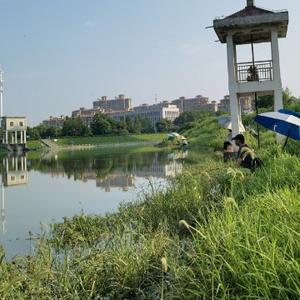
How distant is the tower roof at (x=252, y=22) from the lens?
1536 cm

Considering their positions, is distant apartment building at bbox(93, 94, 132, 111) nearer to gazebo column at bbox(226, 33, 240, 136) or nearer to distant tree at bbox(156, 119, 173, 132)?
distant tree at bbox(156, 119, 173, 132)

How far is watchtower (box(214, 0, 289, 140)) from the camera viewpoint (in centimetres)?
1542

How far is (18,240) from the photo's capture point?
6.96 metres

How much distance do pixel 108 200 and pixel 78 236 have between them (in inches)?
169

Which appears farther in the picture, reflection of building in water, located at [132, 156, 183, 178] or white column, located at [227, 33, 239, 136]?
white column, located at [227, 33, 239, 136]

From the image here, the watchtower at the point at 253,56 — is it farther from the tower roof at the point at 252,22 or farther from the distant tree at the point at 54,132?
the distant tree at the point at 54,132

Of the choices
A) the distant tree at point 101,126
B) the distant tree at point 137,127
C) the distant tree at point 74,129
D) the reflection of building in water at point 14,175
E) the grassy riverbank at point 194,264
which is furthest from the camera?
the distant tree at point 137,127

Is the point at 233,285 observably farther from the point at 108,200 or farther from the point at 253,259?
the point at 108,200

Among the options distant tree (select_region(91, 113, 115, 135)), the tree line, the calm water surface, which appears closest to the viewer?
the calm water surface

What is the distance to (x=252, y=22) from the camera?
15.4 metres

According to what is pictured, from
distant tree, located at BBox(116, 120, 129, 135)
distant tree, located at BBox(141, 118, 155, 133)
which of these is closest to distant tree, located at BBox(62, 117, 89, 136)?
distant tree, located at BBox(116, 120, 129, 135)

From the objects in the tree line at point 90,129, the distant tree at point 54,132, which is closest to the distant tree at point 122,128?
the tree line at point 90,129

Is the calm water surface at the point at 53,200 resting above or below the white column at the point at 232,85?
below

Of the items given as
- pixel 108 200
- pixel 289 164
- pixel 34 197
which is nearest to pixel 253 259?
pixel 289 164
